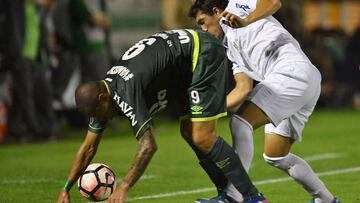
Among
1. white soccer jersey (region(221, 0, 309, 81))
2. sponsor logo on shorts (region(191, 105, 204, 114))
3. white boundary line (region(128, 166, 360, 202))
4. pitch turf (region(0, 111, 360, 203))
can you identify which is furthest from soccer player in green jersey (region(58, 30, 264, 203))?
white boundary line (region(128, 166, 360, 202))

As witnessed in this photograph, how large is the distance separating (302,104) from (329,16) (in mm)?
29918

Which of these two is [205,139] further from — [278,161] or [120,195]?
[120,195]

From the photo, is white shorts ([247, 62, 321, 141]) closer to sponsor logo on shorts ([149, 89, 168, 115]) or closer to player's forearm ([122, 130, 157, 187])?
sponsor logo on shorts ([149, 89, 168, 115])

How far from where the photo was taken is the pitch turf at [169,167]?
10.8 metres

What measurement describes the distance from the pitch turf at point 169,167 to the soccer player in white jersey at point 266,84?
99cm

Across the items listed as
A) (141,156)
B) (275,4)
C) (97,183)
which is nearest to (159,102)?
(141,156)

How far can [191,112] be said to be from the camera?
28.7ft

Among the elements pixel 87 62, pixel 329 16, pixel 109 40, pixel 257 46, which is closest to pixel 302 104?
pixel 257 46

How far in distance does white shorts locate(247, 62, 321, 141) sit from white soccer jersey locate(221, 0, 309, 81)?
0.11 meters

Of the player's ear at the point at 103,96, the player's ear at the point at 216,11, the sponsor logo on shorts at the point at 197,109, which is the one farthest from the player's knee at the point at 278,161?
the player's ear at the point at 103,96

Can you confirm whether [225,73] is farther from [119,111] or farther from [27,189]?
[27,189]

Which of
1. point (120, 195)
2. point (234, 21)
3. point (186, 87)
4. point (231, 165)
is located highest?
point (234, 21)

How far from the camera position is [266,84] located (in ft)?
30.3

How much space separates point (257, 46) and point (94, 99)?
184 centimetres
